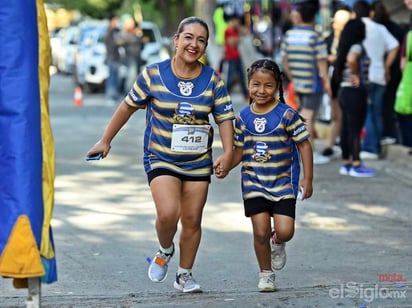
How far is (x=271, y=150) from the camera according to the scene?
6.85 metres

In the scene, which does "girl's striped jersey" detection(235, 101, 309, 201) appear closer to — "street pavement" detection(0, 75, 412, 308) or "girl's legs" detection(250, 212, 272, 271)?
"girl's legs" detection(250, 212, 272, 271)

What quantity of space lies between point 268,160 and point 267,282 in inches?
30.5

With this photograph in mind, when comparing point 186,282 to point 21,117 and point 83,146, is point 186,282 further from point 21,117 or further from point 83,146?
point 83,146

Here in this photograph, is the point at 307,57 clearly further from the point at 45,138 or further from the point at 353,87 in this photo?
the point at 45,138

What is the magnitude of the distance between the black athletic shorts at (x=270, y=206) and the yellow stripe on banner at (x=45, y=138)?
1.74 m

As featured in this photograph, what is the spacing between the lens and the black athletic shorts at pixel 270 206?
22.5 feet

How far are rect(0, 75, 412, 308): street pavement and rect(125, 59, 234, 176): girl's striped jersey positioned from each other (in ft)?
2.79

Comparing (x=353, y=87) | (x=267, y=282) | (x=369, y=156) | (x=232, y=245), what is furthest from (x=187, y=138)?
(x=369, y=156)

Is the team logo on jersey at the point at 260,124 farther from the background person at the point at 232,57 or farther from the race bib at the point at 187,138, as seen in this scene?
the background person at the point at 232,57

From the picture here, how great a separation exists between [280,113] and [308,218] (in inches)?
123

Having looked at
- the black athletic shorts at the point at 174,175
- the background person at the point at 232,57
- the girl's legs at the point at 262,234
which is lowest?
the background person at the point at 232,57

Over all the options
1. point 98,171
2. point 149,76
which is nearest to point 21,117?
point 149,76

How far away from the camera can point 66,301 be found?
22.0 feet

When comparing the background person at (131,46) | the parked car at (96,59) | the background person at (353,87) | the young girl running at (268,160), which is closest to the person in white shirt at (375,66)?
the background person at (353,87)
